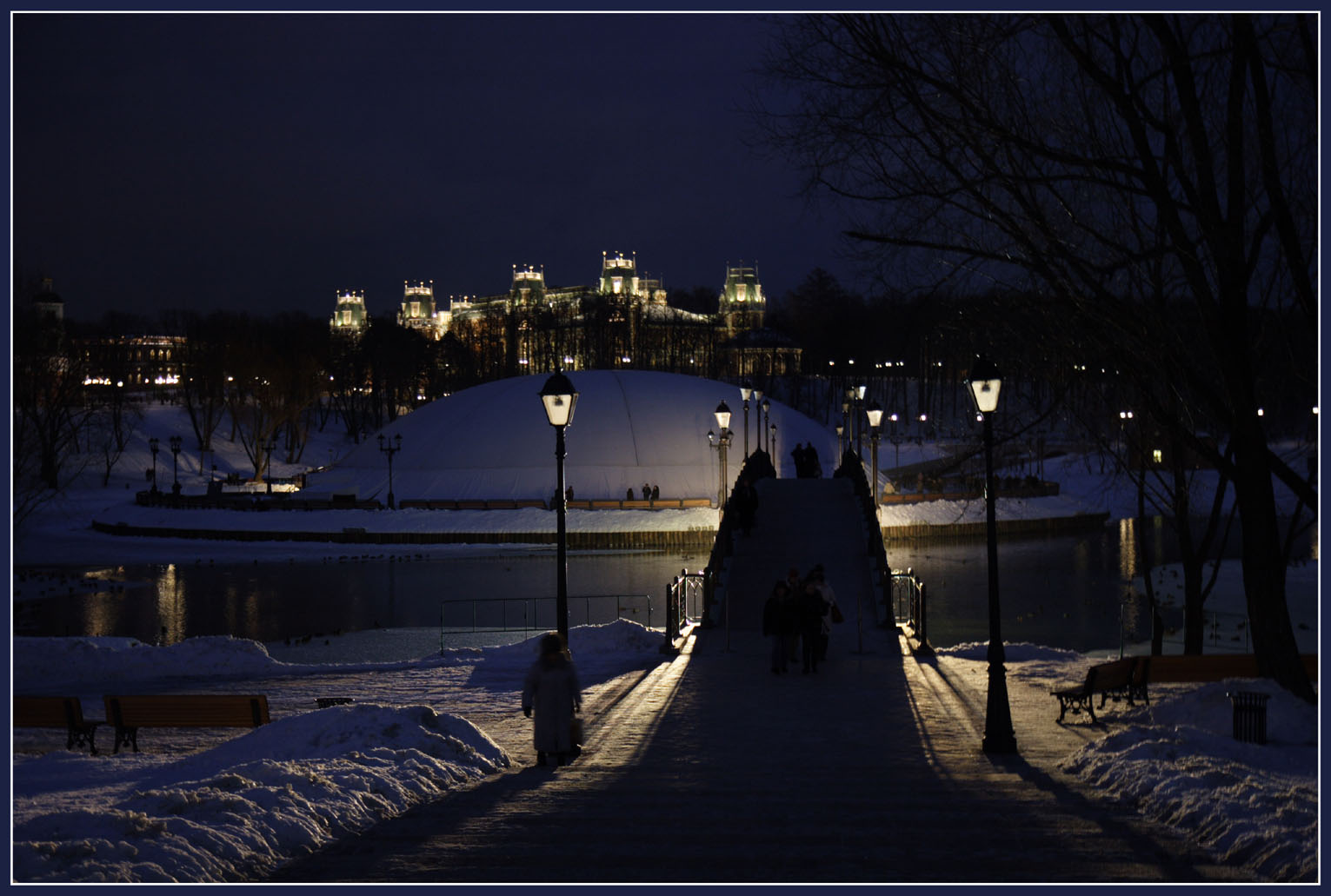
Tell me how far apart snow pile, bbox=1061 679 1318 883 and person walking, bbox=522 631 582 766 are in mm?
3635

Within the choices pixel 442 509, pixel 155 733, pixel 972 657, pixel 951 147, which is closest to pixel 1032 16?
pixel 951 147

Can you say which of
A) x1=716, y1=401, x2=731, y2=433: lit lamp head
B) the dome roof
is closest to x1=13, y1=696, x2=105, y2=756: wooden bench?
x1=716, y1=401, x2=731, y2=433: lit lamp head

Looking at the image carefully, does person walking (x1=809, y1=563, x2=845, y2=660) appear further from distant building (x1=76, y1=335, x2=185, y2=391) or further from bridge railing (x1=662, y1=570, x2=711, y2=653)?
distant building (x1=76, y1=335, x2=185, y2=391)

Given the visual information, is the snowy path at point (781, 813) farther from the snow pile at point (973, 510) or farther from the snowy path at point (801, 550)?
the snow pile at point (973, 510)

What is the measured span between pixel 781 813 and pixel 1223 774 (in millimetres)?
2636

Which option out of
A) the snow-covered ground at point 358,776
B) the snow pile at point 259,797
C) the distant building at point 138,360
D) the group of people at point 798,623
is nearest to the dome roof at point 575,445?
the distant building at point 138,360

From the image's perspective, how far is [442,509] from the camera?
51875 mm

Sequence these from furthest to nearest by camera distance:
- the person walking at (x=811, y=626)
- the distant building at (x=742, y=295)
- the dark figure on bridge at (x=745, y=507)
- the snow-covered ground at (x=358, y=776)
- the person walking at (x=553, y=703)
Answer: the distant building at (x=742, y=295)
the dark figure on bridge at (x=745, y=507)
the person walking at (x=811, y=626)
the person walking at (x=553, y=703)
the snow-covered ground at (x=358, y=776)

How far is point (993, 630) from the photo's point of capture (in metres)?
10.5

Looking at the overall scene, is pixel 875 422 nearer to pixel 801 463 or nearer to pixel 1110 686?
pixel 801 463

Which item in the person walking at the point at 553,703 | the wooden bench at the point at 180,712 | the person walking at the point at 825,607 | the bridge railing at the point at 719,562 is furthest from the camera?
the bridge railing at the point at 719,562

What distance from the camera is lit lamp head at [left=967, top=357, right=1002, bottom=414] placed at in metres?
11.1

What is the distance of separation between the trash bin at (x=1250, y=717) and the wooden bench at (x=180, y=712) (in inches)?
327

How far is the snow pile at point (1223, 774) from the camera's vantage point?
5.96 m
